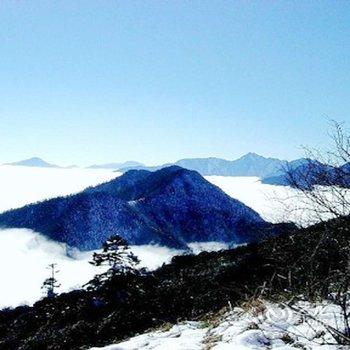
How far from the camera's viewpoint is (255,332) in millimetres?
6941

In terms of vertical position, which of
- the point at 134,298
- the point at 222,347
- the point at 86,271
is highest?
the point at 222,347

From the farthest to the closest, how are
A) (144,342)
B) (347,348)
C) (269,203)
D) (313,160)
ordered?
(269,203)
(313,160)
(144,342)
(347,348)

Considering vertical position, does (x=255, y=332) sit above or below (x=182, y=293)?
above

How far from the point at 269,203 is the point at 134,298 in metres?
6.99

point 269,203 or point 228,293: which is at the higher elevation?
point 269,203

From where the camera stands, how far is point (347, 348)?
5688 mm

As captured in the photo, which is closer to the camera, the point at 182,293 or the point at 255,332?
the point at 255,332

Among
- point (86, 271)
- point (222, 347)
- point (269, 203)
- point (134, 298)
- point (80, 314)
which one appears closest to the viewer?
point (222, 347)

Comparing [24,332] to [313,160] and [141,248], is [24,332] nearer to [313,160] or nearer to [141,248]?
[313,160]

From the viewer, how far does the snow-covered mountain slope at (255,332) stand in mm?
6530

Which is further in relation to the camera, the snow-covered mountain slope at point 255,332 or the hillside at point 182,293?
the hillside at point 182,293

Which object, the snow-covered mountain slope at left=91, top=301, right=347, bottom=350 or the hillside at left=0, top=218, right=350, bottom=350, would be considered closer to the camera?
the snow-covered mountain slope at left=91, top=301, right=347, bottom=350

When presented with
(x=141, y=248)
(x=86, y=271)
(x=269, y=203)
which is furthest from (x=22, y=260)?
(x=269, y=203)

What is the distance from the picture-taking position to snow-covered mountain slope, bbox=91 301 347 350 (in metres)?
6.53
